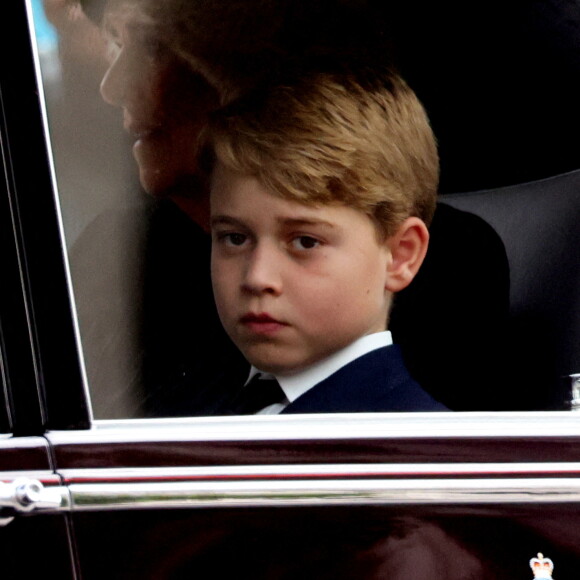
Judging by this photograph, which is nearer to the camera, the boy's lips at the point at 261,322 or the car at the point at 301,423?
the car at the point at 301,423

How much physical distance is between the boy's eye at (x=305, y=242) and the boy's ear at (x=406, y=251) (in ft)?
0.45

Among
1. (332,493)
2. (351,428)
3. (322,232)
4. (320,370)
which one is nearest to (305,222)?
(322,232)

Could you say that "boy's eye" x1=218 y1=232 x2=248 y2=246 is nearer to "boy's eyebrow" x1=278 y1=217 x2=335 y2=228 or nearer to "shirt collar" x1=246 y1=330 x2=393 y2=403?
"boy's eyebrow" x1=278 y1=217 x2=335 y2=228

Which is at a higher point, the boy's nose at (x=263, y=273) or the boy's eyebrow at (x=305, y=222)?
the boy's eyebrow at (x=305, y=222)

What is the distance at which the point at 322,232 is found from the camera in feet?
6.97

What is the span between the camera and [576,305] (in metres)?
2.14

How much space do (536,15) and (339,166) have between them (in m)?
0.45

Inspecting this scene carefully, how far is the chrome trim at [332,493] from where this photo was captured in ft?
6.77

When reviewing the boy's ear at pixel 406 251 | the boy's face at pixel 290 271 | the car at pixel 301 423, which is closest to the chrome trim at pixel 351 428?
the car at pixel 301 423

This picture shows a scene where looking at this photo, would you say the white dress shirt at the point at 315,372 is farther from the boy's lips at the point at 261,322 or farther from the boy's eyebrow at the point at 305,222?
the boy's eyebrow at the point at 305,222

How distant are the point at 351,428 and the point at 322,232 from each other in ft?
1.20

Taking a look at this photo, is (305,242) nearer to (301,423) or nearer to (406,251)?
(406,251)

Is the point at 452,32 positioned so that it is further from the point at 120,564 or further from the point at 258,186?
the point at 120,564

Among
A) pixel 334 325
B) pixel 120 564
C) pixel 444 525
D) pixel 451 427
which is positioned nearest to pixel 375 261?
pixel 334 325
